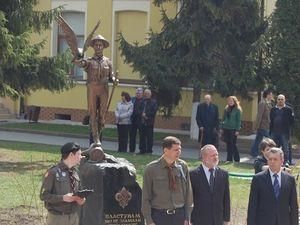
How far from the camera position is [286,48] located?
23.0m

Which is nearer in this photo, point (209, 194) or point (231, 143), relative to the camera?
point (209, 194)

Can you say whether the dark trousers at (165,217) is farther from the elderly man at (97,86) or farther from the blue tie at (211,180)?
the elderly man at (97,86)

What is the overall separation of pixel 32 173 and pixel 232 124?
236 inches

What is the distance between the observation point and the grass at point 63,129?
2667cm

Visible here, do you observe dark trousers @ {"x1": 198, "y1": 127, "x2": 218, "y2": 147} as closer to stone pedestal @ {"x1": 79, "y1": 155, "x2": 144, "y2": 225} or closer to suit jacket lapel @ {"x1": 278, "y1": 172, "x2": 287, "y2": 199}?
stone pedestal @ {"x1": 79, "y1": 155, "x2": 144, "y2": 225}

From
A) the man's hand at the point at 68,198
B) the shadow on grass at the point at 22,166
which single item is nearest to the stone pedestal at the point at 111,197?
the man's hand at the point at 68,198

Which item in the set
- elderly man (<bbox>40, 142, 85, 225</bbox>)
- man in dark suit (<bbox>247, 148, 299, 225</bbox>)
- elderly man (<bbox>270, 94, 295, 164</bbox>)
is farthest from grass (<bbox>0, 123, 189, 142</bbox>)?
elderly man (<bbox>40, 142, 85, 225</bbox>)

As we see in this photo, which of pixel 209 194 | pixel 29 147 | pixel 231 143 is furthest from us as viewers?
pixel 29 147

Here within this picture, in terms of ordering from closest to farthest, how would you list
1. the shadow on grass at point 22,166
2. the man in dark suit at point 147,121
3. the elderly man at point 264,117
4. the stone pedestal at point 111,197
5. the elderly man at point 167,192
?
1. the elderly man at point 167,192
2. the stone pedestal at point 111,197
3. the shadow on grass at point 22,166
4. the elderly man at point 264,117
5. the man in dark suit at point 147,121

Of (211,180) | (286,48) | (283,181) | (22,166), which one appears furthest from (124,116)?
(283,181)

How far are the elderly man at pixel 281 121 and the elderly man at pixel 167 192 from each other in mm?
9782

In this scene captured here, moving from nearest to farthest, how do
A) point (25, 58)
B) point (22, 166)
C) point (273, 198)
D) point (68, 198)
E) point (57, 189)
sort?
point (68, 198)
point (57, 189)
point (273, 198)
point (22, 166)
point (25, 58)

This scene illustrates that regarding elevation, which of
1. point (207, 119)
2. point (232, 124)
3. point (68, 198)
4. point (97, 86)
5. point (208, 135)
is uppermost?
point (97, 86)

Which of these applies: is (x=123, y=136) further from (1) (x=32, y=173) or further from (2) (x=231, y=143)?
(1) (x=32, y=173)
